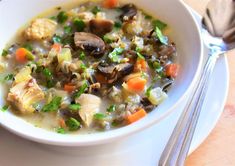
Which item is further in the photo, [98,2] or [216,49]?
[98,2]

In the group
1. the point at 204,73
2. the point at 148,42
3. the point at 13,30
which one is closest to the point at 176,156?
the point at 204,73

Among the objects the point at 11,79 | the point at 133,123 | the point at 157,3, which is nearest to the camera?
the point at 133,123

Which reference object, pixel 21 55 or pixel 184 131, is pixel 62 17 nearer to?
pixel 21 55

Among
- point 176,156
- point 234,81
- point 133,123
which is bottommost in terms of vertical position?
point 234,81

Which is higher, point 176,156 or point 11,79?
point 11,79

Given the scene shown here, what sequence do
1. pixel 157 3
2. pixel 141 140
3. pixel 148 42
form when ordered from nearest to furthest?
pixel 141 140 < pixel 148 42 < pixel 157 3

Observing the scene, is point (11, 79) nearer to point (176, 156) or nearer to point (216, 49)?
point (176, 156)

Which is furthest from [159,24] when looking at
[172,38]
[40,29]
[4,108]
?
[4,108]

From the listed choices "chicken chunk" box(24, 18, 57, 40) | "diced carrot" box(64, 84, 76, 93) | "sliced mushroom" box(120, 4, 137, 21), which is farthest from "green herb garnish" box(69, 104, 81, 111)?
"sliced mushroom" box(120, 4, 137, 21)
